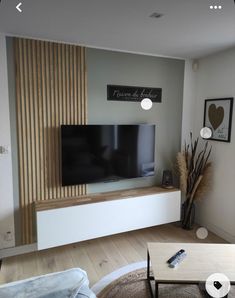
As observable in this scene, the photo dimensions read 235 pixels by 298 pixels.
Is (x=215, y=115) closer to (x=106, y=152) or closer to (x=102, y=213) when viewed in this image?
(x=106, y=152)

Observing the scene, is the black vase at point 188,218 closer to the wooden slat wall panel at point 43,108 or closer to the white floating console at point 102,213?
the white floating console at point 102,213

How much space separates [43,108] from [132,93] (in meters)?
1.12

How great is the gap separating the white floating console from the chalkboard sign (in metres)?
1.19

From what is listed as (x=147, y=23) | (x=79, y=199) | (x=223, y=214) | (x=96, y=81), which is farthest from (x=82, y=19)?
(x=223, y=214)

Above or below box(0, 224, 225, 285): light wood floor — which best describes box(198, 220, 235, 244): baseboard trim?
above

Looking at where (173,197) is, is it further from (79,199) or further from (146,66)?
(146,66)

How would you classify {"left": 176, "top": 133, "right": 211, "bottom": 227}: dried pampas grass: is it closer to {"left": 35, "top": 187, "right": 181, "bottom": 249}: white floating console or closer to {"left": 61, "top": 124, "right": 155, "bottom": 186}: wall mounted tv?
{"left": 35, "top": 187, "right": 181, "bottom": 249}: white floating console

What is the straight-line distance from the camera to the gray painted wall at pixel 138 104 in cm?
293

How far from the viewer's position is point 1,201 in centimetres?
260

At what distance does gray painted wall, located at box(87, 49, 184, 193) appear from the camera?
9.62 ft

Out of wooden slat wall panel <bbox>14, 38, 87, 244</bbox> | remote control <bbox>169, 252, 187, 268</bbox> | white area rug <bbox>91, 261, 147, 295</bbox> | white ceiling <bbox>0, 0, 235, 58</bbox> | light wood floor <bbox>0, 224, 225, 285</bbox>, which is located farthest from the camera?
wooden slat wall panel <bbox>14, 38, 87, 244</bbox>

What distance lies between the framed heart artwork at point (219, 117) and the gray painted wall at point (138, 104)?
0.39 meters
